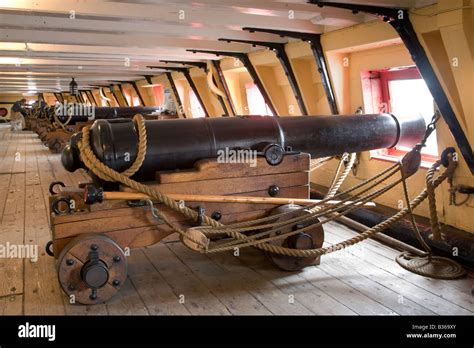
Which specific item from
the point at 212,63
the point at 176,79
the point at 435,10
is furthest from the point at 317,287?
the point at 176,79

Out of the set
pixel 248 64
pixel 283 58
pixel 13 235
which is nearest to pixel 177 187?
pixel 13 235

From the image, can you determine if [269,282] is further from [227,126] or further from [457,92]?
[457,92]

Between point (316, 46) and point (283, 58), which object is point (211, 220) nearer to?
point (316, 46)

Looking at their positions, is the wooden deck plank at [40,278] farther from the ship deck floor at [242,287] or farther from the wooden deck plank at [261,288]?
the wooden deck plank at [261,288]

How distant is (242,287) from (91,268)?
0.84 metres

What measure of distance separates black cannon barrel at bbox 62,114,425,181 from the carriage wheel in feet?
1.43

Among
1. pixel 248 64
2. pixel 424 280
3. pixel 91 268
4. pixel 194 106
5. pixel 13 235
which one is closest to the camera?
pixel 91 268

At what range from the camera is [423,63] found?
3.15 metres

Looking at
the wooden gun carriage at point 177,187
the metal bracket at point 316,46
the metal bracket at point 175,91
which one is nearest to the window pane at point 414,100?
the metal bracket at point 316,46

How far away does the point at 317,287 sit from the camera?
2.61m

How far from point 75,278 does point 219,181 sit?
936 mm

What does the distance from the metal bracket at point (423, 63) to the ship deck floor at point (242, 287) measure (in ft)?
2.89

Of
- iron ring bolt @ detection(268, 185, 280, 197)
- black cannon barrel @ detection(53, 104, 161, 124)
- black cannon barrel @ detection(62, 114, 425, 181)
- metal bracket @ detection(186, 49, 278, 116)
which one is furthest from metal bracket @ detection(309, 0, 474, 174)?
black cannon barrel @ detection(53, 104, 161, 124)

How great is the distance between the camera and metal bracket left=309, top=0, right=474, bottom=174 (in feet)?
10.2
